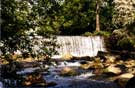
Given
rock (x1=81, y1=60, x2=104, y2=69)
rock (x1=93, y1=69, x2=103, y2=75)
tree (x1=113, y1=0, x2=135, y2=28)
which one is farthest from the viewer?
tree (x1=113, y1=0, x2=135, y2=28)

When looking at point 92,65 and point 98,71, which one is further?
point 92,65

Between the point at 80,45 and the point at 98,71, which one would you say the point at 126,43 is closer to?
the point at 80,45

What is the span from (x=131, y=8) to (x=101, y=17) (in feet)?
26.6

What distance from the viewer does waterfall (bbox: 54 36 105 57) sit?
30953 mm

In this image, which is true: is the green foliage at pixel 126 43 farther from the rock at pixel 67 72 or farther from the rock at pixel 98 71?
the rock at pixel 67 72

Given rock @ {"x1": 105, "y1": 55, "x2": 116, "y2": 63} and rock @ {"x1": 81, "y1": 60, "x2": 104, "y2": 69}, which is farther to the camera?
rock @ {"x1": 105, "y1": 55, "x2": 116, "y2": 63}

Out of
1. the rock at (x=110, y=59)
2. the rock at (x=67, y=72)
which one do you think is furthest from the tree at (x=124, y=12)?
the rock at (x=67, y=72)

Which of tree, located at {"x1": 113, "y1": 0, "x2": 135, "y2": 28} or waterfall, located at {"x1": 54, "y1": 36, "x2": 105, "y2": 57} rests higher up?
tree, located at {"x1": 113, "y1": 0, "x2": 135, "y2": 28}

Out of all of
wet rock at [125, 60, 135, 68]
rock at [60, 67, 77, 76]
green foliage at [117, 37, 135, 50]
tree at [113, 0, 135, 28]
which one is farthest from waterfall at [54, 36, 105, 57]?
rock at [60, 67, 77, 76]

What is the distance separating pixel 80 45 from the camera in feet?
104

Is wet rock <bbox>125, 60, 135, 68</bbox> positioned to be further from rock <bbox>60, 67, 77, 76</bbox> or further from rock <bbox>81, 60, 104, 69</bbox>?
rock <bbox>60, 67, 77, 76</bbox>

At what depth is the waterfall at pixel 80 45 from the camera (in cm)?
3095

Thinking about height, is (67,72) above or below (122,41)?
below

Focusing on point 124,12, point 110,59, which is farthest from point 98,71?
point 124,12
